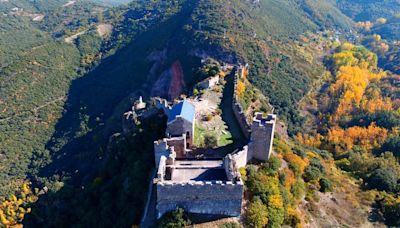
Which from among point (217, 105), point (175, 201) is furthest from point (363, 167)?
point (175, 201)

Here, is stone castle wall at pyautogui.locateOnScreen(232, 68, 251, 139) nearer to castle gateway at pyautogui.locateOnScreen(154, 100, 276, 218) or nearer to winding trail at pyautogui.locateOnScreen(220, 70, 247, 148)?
winding trail at pyautogui.locateOnScreen(220, 70, 247, 148)

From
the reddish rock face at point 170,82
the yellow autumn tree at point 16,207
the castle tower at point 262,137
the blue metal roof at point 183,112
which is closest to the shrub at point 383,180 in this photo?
the castle tower at point 262,137

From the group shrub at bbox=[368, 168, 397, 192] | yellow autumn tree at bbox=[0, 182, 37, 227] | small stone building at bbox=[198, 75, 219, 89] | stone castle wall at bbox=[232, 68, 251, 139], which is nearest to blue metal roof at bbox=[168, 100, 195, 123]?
stone castle wall at bbox=[232, 68, 251, 139]

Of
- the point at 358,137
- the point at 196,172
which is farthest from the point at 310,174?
the point at 358,137

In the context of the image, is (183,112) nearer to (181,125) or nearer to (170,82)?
(181,125)

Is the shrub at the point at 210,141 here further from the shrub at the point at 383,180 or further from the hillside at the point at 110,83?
the shrub at the point at 383,180
